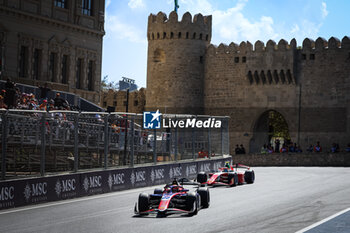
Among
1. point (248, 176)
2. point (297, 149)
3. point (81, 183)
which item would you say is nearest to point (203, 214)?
point (81, 183)

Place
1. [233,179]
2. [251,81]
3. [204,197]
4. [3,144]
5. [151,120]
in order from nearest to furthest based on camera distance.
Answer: [3,144]
[204,197]
[233,179]
[151,120]
[251,81]

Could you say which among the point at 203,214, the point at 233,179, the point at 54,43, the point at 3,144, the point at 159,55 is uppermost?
the point at 159,55

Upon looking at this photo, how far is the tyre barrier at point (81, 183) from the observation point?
1422 cm

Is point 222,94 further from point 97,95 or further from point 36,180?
point 36,180

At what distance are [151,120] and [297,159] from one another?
914 inches

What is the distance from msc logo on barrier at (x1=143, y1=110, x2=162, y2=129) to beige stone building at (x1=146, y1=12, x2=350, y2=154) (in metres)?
28.2

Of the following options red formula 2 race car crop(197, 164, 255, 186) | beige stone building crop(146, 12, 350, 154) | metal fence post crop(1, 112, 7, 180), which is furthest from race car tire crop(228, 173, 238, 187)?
beige stone building crop(146, 12, 350, 154)

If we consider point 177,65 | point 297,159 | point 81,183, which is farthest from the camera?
point 177,65

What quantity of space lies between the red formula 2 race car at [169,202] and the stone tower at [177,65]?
3883 cm

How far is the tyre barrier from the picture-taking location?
1422 centimetres

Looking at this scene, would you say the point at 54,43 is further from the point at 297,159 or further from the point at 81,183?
the point at 81,183

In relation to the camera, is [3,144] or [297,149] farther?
[297,149]

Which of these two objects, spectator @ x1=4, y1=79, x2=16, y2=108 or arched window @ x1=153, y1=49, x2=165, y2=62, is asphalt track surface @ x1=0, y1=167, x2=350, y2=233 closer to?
spectator @ x1=4, y1=79, x2=16, y2=108

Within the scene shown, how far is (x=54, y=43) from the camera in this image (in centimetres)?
3588
